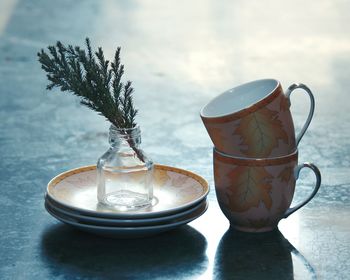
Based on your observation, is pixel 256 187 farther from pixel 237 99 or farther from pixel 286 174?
pixel 237 99

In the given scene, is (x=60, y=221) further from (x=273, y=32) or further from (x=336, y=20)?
(x=336, y=20)

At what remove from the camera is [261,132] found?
1.23 metres

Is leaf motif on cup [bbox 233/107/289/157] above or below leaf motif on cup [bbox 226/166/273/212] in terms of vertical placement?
above

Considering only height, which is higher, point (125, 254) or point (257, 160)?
point (257, 160)

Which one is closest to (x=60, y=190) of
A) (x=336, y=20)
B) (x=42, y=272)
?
(x=42, y=272)

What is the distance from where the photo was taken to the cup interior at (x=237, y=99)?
1.33 meters

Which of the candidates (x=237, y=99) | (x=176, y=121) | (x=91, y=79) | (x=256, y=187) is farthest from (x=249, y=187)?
(x=176, y=121)

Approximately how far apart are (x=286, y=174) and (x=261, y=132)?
0.08 meters

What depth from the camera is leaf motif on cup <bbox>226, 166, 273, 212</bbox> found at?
4.08 feet

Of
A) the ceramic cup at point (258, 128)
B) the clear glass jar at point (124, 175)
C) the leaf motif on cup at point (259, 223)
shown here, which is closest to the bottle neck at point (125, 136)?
the clear glass jar at point (124, 175)

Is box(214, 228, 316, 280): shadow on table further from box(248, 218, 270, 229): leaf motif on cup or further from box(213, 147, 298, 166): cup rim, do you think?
box(213, 147, 298, 166): cup rim

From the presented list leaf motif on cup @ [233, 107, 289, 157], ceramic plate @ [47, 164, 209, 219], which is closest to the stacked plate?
ceramic plate @ [47, 164, 209, 219]

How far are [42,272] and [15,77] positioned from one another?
1.43m

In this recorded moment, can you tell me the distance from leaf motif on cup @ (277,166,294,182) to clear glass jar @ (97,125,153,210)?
0.20m
